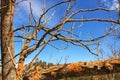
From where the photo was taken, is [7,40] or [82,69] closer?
[7,40]

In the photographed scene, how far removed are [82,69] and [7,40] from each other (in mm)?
2544

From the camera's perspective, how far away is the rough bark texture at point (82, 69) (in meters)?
5.69

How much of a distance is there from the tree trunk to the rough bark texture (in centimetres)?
237

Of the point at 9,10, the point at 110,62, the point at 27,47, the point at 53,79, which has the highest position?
the point at 9,10

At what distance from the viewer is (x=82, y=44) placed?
4129mm

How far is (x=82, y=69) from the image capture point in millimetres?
5766

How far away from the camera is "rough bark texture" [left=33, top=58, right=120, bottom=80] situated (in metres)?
5.69

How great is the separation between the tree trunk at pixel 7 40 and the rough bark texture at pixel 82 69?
2.37 metres

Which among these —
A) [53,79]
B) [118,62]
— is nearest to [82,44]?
[118,62]

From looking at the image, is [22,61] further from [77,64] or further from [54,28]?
[77,64]

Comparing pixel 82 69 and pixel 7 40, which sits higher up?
pixel 7 40

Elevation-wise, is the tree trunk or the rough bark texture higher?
the tree trunk

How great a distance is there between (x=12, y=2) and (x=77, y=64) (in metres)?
2.53

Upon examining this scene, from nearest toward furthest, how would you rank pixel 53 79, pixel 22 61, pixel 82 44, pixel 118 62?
pixel 22 61, pixel 82 44, pixel 118 62, pixel 53 79
